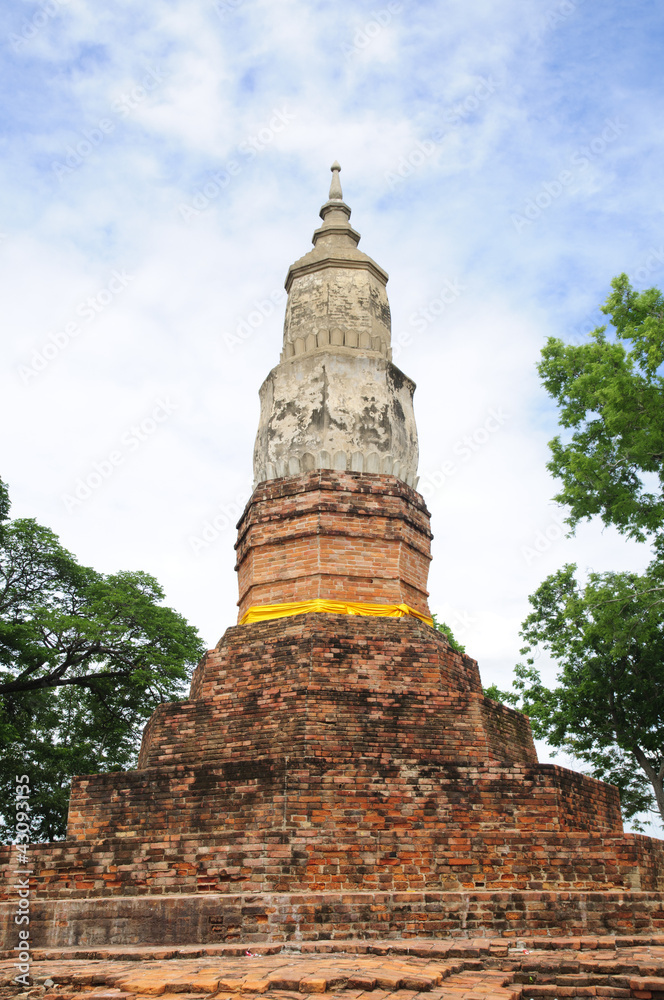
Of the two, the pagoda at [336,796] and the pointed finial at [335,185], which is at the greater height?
the pointed finial at [335,185]

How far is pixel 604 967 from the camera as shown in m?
5.47

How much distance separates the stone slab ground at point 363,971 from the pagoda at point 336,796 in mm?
509

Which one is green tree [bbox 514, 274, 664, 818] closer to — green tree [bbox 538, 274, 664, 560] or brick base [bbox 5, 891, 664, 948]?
green tree [bbox 538, 274, 664, 560]

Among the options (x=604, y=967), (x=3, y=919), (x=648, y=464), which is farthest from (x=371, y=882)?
(x=648, y=464)

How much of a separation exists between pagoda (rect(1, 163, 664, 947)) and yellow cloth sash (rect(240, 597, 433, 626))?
0.09 ft

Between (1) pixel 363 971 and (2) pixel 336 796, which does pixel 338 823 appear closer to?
(2) pixel 336 796

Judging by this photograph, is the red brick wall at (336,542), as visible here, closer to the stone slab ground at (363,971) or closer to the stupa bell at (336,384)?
the stupa bell at (336,384)

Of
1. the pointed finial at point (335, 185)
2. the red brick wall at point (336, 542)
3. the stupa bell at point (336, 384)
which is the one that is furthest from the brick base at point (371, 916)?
the pointed finial at point (335, 185)

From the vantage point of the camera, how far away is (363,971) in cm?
534

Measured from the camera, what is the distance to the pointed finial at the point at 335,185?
1444 cm

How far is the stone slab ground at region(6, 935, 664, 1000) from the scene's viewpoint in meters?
5.02

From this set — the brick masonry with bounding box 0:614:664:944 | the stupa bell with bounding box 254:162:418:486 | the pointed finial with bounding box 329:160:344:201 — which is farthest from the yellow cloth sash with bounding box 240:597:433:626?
the pointed finial with bounding box 329:160:344:201

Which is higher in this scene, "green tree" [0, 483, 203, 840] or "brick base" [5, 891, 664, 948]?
"green tree" [0, 483, 203, 840]

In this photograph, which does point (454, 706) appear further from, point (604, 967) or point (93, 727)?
point (93, 727)
